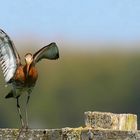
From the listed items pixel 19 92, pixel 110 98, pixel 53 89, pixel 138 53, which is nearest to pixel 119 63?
pixel 138 53

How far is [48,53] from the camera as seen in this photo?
16.5 meters

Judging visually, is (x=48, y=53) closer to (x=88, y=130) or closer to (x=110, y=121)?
(x=110, y=121)

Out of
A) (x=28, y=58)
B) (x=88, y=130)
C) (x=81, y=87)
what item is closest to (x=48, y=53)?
(x=28, y=58)

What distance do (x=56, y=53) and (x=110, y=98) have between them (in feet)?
230

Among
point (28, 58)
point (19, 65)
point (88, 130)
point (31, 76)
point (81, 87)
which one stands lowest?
point (81, 87)

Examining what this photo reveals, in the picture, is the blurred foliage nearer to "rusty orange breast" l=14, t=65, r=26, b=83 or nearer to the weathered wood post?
"rusty orange breast" l=14, t=65, r=26, b=83

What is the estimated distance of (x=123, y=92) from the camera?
9019 cm

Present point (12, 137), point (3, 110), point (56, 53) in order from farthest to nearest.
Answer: point (3, 110) → point (56, 53) → point (12, 137)

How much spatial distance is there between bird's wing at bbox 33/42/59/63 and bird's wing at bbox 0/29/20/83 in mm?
414

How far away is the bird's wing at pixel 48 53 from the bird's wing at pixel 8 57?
0.41 m

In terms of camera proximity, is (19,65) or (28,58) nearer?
(28,58)

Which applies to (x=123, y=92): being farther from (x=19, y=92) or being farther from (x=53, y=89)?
(x=19, y=92)

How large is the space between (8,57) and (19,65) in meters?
0.34

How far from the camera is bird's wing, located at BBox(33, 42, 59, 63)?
16312 mm
